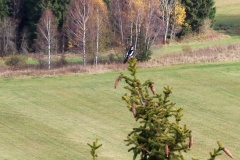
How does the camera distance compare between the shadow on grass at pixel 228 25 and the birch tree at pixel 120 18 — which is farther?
the shadow on grass at pixel 228 25

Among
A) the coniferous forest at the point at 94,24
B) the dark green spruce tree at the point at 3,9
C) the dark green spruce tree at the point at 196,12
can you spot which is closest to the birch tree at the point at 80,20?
the coniferous forest at the point at 94,24

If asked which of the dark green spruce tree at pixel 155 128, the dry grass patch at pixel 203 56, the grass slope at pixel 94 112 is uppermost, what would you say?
the dark green spruce tree at pixel 155 128

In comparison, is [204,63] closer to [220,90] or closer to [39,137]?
[220,90]

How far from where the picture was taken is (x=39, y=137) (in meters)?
23.7

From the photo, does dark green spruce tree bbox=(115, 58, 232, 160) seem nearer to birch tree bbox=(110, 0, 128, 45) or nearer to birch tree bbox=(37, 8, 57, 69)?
birch tree bbox=(110, 0, 128, 45)

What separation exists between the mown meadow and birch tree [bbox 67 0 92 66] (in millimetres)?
8442

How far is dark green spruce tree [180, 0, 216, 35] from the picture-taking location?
59.3 metres

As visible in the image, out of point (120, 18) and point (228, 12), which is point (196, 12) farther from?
point (120, 18)

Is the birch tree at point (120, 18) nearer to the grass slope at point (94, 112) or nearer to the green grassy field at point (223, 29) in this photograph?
the green grassy field at point (223, 29)

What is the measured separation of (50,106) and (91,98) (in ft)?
7.38

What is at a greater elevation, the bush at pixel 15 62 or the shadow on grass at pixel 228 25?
the shadow on grass at pixel 228 25

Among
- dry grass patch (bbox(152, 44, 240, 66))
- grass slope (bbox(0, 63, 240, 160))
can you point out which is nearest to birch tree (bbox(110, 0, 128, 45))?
dry grass patch (bbox(152, 44, 240, 66))

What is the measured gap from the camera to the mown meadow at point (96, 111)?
22203 mm

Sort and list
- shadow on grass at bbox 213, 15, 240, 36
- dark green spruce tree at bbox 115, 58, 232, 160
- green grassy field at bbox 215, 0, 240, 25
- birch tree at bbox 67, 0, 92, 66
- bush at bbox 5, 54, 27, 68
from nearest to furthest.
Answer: dark green spruce tree at bbox 115, 58, 232, 160 → bush at bbox 5, 54, 27, 68 → birch tree at bbox 67, 0, 92, 66 → shadow on grass at bbox 213, 15, 240, 36 → green grassy field at bbox 215, 0, 240, 25
